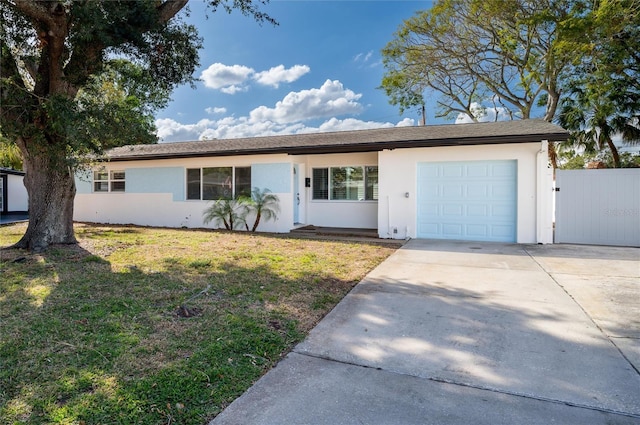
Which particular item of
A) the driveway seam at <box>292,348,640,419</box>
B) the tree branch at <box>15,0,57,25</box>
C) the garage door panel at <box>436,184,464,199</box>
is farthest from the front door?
the driveway seam at <box>292,348,640,419</box>

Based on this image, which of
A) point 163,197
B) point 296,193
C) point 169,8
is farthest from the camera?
point 163,197

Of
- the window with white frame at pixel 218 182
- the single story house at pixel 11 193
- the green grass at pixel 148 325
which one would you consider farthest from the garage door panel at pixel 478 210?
the single story house at pixel 11 193

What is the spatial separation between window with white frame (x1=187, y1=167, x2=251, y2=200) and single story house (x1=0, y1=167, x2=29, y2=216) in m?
12.8

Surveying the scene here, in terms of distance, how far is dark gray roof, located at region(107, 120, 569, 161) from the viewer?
9297mm

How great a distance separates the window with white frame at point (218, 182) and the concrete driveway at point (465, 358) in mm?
7885

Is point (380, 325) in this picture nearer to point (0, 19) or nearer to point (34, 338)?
point (34, 338)

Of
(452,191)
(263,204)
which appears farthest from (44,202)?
(452,191)

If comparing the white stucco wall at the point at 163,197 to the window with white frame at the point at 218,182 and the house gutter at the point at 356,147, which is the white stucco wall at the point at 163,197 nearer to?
the window with white frame at the point at 218,182

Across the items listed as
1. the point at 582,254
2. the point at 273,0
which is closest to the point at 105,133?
the point at 273,0

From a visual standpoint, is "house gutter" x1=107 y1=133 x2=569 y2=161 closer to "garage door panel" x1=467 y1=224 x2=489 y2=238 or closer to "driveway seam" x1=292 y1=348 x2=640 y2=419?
"garage door panel" x1=467 y1=224 x2=489 y2=238

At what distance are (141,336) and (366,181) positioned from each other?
9662 millimetres

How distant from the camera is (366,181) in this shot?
40.3 ft

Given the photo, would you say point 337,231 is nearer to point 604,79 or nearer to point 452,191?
point 452,191

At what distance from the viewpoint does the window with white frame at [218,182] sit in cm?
1254
